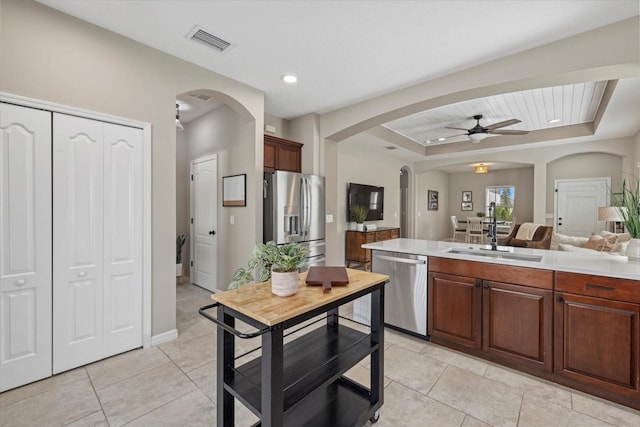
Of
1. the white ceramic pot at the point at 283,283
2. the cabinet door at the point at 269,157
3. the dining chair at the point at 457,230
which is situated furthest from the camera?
the dining chair at the point at 457,230

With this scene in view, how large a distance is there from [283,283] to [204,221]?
3522mm

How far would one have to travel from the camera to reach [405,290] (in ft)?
9.27

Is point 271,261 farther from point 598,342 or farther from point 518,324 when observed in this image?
point 598,342

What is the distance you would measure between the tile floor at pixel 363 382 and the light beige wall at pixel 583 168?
20.3ft

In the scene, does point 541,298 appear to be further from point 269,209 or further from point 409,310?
point 269,209

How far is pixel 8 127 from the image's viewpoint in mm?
1951

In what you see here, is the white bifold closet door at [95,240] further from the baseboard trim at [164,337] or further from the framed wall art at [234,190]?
the framed wall art at [234,190]

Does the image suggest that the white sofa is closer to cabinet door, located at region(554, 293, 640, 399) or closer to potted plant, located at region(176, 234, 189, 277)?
cabinet door, located at region(554, 293, 640, 399)

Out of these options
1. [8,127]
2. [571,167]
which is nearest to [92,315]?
[8,127]

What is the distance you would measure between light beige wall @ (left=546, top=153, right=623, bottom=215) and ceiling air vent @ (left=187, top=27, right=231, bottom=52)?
25.2 ft

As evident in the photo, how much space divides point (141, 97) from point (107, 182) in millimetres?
844

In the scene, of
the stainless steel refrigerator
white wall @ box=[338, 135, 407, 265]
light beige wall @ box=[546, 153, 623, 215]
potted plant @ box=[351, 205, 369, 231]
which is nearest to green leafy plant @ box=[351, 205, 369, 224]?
potted plant @ box=[351, 205, 369, 231]

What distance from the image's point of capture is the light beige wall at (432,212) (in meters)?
8.45

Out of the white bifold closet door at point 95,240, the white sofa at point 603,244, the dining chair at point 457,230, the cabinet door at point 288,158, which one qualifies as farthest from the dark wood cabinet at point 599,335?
the dining chair at point 457,230
